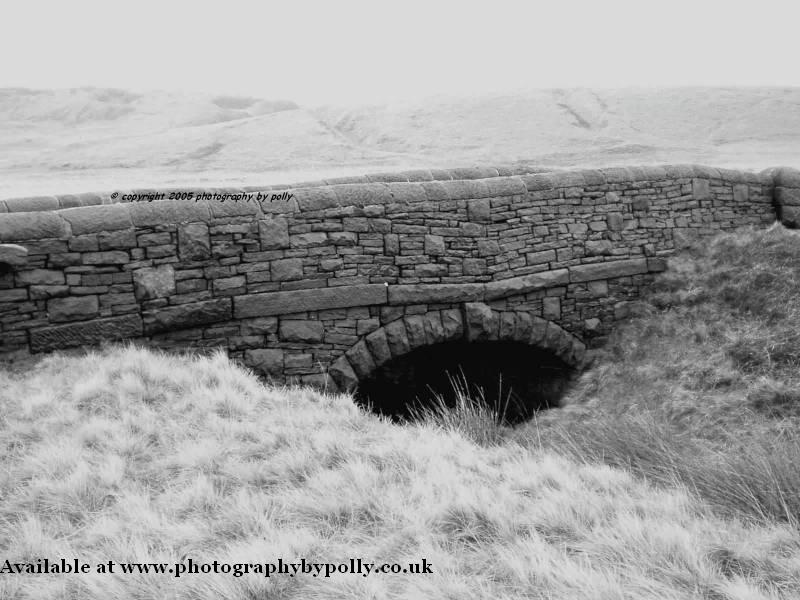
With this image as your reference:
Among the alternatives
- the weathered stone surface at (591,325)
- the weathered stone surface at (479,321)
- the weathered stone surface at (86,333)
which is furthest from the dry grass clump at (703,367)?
the weathered stone surface at (86,333)

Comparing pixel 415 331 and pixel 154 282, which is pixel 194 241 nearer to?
pixel 154 282

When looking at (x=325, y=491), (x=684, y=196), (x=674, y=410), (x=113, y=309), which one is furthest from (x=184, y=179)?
(x=325, y=491)

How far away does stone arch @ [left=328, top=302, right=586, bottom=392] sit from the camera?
864 centimetres

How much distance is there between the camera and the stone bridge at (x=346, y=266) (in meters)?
7.35

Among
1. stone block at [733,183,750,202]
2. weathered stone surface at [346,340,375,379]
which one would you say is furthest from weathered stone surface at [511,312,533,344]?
stone block at [733,183,750,202]

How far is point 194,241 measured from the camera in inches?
307

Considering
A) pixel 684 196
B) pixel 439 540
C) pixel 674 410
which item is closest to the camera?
→ pixel 439 540

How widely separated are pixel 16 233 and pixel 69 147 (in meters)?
23.2

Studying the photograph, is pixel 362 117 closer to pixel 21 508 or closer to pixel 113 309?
pixel 113 309

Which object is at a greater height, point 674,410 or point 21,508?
point 21,508

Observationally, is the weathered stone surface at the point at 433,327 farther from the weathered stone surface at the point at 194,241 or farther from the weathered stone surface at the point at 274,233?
the weathered stone surface at the point at 194,241

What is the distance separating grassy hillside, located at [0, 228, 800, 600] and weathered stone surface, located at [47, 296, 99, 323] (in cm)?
57

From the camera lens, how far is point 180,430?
5.52 m

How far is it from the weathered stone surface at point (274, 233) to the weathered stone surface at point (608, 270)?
4516 millimetres
